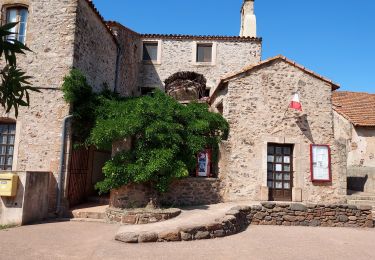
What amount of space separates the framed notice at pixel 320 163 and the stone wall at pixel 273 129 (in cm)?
17

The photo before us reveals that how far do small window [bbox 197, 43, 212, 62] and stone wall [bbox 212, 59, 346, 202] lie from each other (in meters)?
6.27

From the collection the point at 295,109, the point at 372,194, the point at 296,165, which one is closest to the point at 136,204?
the point at 296,165

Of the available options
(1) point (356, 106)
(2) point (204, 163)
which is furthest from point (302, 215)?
(1) point (356, 106)

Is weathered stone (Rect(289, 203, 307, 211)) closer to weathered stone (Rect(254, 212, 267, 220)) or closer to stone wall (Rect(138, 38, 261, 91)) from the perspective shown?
weathered stone (Rect(254, 212, 267, 220))

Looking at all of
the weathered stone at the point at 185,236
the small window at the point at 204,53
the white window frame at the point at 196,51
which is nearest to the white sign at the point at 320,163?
the weathered stone at the point at 185,236

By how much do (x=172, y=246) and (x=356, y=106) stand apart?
1413cm

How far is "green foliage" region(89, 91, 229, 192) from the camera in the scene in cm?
859

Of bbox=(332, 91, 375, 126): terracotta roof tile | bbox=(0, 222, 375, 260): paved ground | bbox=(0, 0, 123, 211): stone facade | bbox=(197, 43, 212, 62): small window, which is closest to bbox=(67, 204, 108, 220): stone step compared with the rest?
bbox=(0, 222, 375, 260): paved ground

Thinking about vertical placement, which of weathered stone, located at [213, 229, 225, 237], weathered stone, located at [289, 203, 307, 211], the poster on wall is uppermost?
the poster on wall

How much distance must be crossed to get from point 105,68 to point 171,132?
15.6 feet

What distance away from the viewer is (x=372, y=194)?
11859mm

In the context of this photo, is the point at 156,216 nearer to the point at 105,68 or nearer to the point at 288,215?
the point at 288,215

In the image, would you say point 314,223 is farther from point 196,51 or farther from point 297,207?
point 196,51

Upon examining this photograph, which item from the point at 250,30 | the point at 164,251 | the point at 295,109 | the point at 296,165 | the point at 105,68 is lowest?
the point at 164,251
